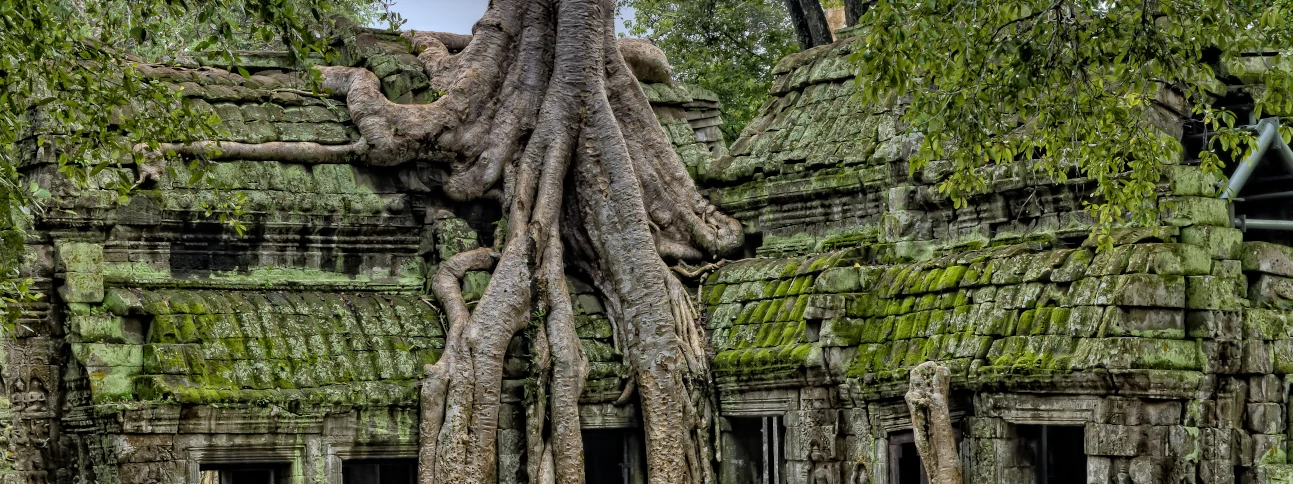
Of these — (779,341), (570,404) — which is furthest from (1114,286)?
(570,404)

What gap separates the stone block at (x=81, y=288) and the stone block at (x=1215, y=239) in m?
8.33

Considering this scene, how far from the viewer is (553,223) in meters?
19.5

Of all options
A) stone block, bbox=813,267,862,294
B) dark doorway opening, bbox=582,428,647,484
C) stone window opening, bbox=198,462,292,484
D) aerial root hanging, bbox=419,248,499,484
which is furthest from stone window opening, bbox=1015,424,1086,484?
stone window opening, bbox=198,462,292,484

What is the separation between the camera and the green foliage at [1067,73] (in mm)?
14273

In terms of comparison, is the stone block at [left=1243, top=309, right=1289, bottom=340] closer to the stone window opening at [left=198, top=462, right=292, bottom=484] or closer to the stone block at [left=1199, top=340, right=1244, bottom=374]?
the stone block at [left=1199, top=340, right=1244, bottom=374]

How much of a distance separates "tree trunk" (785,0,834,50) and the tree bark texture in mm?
9360

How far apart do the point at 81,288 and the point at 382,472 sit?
2.97m

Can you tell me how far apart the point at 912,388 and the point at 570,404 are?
322 centimetres

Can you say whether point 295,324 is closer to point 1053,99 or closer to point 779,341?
point 779,341

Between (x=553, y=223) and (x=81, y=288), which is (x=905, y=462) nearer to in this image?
(x=553, y=223)

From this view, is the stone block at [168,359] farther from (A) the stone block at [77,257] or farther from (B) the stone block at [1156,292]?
(B) the stone block at [1156,292]

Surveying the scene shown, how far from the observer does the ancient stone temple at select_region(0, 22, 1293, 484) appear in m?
15.7

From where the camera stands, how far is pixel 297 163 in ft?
64.1

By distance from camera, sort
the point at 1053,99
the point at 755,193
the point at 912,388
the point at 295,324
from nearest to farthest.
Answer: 1. the point at 1053,99
2. the point at 912,388
3. the point at 295,324
4. the point at 755,193
